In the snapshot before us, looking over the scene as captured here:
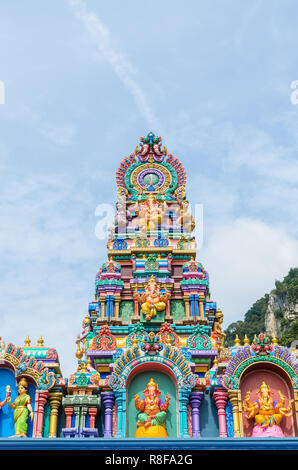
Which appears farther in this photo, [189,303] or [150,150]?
[150,150]

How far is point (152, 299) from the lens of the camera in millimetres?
22125

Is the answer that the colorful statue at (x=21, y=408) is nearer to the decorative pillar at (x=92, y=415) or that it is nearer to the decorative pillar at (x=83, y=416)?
the decorative pillar at (x=83, y=416)

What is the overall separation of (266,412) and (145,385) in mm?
4038

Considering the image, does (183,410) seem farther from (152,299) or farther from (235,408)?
(152,299)

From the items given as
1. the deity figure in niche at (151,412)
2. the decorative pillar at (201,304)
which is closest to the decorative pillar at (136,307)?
the decorative pillar at (201,304)

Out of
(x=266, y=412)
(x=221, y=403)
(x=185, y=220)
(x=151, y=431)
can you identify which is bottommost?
(x=151, y=431)

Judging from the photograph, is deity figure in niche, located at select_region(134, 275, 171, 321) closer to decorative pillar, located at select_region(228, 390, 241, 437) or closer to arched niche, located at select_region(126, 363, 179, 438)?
arched niche, located at select_region(126, 363, 179, 438)

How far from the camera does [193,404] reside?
18.5m

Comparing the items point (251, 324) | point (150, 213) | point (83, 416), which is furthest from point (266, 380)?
point (251, 324)

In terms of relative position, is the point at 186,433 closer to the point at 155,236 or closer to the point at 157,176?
the point at 155,236

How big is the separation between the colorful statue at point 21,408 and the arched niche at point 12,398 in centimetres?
30

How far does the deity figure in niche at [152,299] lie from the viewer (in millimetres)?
21812

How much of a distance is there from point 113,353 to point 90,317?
6.12 meters
